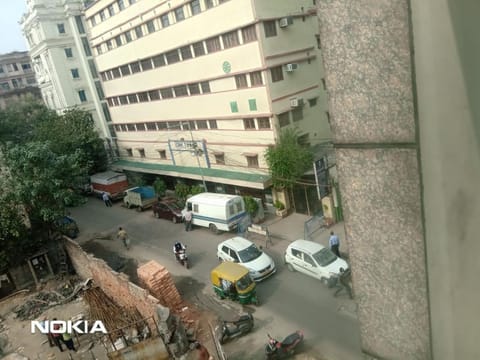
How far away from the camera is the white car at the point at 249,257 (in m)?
14.6

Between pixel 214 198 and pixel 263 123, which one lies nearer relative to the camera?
pixel 214 198

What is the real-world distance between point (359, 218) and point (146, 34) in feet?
92.6

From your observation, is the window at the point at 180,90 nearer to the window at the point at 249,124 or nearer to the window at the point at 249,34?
the window at the point at 249,124

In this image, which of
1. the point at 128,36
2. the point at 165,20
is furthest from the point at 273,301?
the point at 128,36

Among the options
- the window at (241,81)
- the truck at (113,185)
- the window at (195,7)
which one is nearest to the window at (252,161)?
the window at (241,81)

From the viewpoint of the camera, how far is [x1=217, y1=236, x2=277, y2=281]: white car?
14.6 meters

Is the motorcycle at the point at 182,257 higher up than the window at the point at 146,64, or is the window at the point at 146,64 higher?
the window at the point at 146,64

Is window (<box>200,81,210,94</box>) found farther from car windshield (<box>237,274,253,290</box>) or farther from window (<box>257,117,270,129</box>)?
car windshield (<box>237,274,253,290</box>)

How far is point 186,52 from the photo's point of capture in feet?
77.4

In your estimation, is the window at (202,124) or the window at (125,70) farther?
the window at (125,70)

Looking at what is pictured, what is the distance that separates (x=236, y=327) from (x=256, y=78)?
13771mm

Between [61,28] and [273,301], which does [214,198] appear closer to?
[273,301]

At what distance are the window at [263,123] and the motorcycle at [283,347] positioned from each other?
12.7 metres

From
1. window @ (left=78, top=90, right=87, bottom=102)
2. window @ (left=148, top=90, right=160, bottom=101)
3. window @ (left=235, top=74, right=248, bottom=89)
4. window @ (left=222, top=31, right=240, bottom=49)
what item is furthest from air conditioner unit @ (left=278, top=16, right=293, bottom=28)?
window @ (left=78, top=90, right=87, bottom=102)
